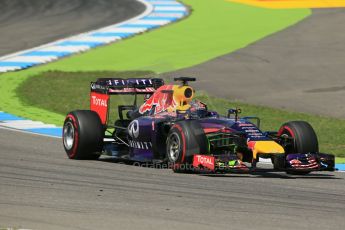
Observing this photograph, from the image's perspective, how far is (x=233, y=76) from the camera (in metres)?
24.3

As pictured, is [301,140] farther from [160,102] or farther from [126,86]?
[126,86]

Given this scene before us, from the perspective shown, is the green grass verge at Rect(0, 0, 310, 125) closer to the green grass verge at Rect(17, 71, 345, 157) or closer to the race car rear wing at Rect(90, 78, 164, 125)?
the green grass verge at Rect(17, 71, 345, 157)

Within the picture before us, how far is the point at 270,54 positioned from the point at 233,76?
2.86 meters

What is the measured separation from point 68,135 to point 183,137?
265 cm

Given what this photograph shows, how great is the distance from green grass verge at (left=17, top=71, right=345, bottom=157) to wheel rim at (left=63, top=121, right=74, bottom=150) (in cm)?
226

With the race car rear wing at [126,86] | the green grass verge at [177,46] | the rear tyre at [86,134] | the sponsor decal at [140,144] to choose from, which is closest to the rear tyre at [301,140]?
the sponsor decal at [140,144]

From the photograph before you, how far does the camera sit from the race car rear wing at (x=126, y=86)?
52.7ft

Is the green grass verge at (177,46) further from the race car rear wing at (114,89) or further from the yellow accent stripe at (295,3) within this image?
the race car rear wing at (114,89)

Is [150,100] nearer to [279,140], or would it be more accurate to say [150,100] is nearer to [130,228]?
[279,140]

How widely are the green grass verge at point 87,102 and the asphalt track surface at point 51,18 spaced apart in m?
4.46

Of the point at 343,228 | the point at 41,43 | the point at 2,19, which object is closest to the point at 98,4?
the point at 2,19

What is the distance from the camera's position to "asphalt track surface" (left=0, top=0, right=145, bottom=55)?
31.4 metres

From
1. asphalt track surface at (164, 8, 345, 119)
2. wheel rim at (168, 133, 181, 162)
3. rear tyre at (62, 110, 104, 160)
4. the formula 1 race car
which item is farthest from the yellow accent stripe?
wheel rim at (168, 133, 181, 162)

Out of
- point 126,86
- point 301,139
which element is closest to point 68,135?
point 126,86
